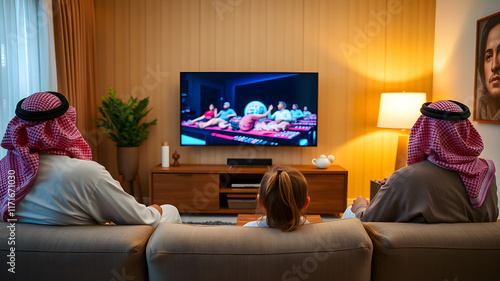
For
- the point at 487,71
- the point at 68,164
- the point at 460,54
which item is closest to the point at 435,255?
the point at 68,164

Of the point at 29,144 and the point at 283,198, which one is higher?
the point at 29,144

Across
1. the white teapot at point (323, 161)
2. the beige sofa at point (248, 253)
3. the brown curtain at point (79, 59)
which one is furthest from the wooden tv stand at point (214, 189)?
the beige sofa at point (248, 253)

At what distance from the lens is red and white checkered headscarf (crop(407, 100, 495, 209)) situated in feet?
5.07

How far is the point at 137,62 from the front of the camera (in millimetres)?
4219

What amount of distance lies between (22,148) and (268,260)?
1060 millimetres

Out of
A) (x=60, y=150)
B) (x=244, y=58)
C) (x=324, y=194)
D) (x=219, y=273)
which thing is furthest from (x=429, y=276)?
(x=244, y=58)

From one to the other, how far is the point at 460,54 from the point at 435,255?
10.5 ft

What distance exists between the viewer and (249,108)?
4.10 m

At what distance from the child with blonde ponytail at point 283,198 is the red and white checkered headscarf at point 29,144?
89 cm

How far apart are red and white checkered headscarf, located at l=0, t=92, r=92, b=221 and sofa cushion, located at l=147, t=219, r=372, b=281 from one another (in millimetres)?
634

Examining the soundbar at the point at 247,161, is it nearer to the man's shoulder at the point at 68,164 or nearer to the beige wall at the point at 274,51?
the beige wall at the point at 274,51

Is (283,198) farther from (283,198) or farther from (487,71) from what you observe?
(487,71)

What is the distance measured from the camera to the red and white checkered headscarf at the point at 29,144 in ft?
4.72

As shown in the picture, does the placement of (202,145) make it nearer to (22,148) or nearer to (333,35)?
(333,35)
